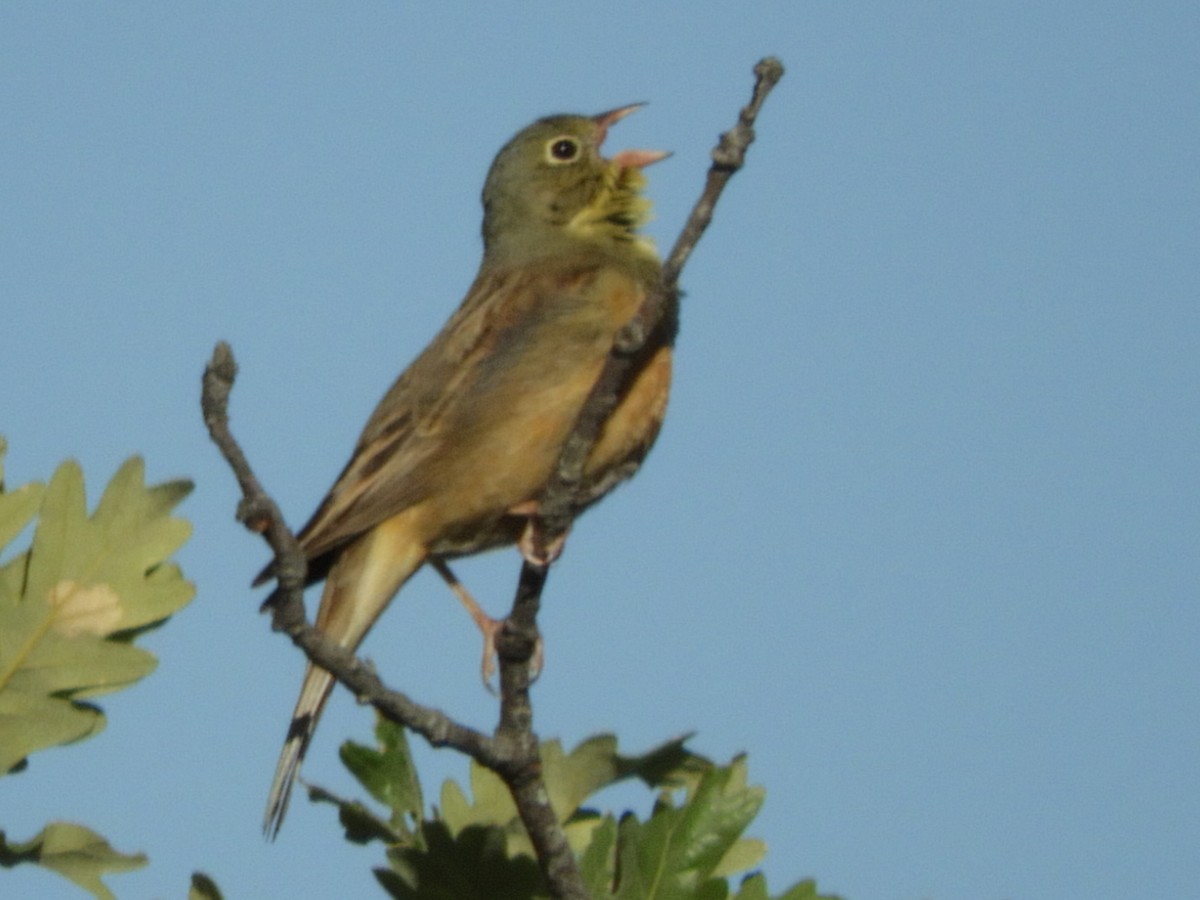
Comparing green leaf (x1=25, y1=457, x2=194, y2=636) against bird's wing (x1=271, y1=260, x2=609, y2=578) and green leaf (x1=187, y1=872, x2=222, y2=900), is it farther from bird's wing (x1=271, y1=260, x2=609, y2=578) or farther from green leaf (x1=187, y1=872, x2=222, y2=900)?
bird's wing (x1=271, y1=260, x2=609, y2=578)

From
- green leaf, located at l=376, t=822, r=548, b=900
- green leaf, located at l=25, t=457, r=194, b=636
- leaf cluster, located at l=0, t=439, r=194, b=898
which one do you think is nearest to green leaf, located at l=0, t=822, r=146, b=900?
leaf cluster, located at l=0, t=439, r=194, b=898

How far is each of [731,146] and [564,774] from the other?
164 centimetres

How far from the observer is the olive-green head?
787 centimetres

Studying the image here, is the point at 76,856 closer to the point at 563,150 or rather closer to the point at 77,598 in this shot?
the point at 77,598

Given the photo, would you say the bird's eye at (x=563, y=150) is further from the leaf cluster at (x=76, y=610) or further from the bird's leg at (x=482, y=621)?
the leaf cluster at (x=76, y=610)

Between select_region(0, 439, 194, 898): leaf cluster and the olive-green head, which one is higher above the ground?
the olive-green head

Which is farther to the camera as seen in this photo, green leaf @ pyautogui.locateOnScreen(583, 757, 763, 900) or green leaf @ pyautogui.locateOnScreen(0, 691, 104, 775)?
green leaf @ pyautogui.locateOnScreen(583, 757, 763, 900)

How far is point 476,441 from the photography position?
6.61 meters

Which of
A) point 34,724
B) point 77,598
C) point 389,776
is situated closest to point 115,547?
point 77,598

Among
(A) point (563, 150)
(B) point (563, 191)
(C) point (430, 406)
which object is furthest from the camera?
(A) point (563, 150)

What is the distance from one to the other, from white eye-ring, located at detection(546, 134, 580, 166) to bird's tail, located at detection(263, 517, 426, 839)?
2437mm

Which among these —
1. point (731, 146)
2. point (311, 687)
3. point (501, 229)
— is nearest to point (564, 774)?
point (731, 146)

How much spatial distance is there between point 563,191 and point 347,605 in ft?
8.50

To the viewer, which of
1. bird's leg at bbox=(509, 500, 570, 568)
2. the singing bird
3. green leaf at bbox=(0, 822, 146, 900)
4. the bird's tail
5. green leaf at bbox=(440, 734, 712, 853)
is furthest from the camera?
the singing bird
